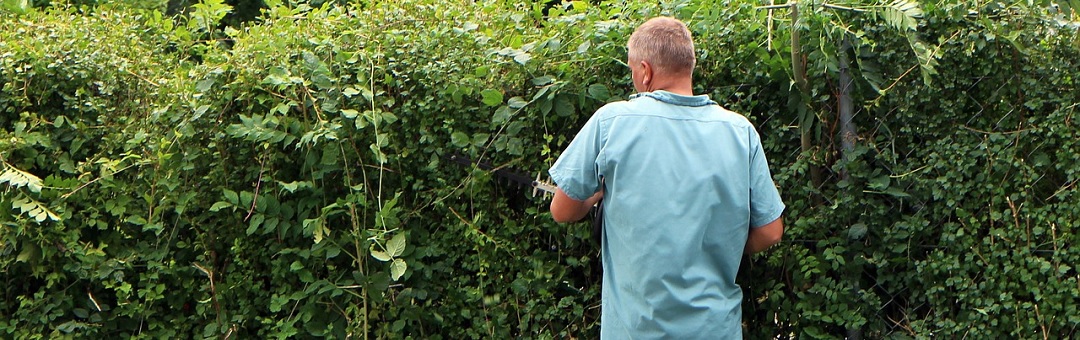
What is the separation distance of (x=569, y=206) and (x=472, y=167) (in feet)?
3.08

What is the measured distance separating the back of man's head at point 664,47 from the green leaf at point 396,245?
1354 mm

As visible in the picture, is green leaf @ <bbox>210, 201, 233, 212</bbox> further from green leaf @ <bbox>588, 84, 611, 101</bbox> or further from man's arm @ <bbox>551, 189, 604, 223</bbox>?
man's arm @ <bbox>551, 189, 604, 223</bbox>

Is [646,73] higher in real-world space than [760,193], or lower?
higher

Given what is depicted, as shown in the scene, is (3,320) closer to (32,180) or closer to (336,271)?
(32,180)

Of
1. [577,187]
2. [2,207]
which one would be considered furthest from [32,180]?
[577,187]

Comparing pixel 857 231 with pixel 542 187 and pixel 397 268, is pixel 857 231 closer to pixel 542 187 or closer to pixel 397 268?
pixel 542 187

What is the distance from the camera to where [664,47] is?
2969 millimetres

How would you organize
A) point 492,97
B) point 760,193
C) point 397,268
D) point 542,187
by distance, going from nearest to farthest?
point 760,193, point 542,187, point 492,97, point 397,268

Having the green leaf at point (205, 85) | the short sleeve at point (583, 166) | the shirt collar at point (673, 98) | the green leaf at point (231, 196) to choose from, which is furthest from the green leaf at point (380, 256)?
the shirt collar at point (673, 98)

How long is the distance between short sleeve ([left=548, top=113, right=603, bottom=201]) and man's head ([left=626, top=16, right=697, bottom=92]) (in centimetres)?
18

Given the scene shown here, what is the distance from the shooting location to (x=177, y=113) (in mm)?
4379

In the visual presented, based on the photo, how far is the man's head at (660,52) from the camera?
9.74 feet

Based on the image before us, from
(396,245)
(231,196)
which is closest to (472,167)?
(396,245)

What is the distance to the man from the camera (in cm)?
295
